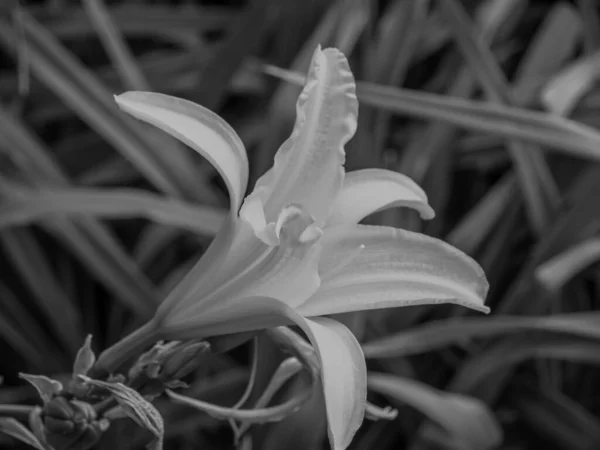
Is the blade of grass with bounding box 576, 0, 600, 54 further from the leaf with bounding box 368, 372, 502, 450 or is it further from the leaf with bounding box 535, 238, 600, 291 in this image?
the leaf with bounding box 368, 372, 502, 450

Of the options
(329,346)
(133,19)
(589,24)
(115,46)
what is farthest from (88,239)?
(589,24)

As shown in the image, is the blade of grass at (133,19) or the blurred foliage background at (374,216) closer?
the blurred foliage background at (374,216)

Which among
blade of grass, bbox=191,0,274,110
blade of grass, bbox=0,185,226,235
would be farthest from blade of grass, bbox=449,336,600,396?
blade of grass, bbox=191,0,274,110

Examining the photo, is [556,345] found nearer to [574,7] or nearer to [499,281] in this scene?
[499,281]

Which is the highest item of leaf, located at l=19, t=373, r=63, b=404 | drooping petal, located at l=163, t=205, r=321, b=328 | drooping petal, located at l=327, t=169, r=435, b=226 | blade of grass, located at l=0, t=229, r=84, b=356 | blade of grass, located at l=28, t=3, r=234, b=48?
blade of grass, located at l=28, t=3, r=234, b=48

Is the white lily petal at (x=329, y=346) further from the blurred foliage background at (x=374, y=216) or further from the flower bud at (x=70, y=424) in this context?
the blurred foliage background at (x=374, y=216)

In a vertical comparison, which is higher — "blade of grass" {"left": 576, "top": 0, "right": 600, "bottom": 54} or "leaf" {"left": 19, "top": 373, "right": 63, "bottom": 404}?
"blade of grass" {"left": 576, "top": 0, "right": 600, "bottom": 54}

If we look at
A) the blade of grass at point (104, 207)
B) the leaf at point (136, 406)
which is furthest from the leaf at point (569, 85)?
the leaf at point (136, 406)
